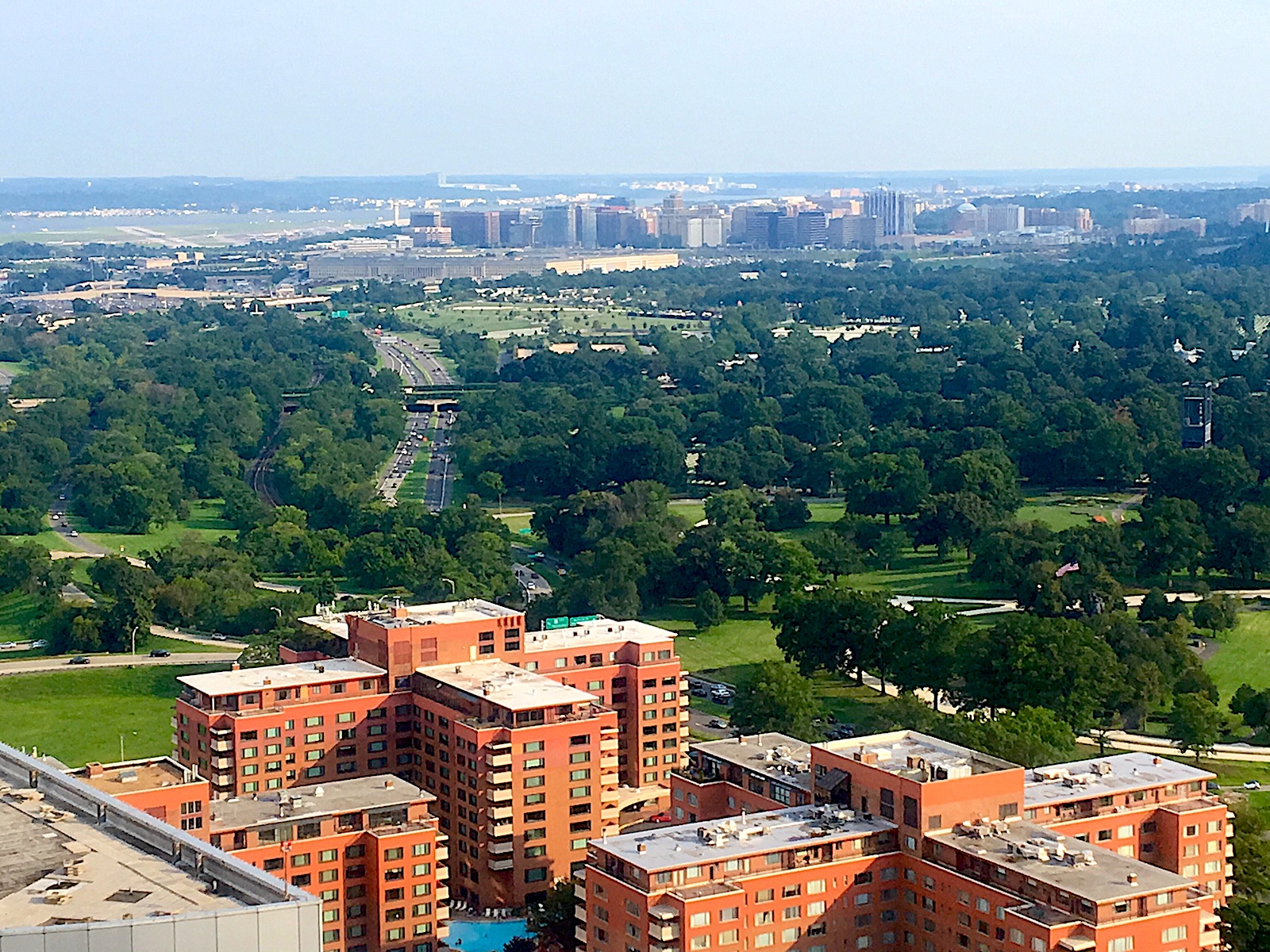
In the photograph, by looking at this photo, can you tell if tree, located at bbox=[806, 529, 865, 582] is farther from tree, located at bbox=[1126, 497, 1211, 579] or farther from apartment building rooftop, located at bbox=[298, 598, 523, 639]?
apartment building rooftop, located at bbox=[298, 598, 523, 639]

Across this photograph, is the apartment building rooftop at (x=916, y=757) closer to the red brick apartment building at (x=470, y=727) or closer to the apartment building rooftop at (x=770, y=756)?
the apartment building rooftop at (x=770, y=756)

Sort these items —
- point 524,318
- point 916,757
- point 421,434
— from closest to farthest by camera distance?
point 916,757, point 421,434, point 524,318

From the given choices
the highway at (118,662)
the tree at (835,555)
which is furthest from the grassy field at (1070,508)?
the highway at (118,662)

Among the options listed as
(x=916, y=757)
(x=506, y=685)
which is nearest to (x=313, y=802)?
(x=506, y=685)

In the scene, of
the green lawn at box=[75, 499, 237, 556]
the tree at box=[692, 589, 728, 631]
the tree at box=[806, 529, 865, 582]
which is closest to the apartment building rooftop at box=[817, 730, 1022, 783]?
the tree at box=[692, 589, 728, 631]


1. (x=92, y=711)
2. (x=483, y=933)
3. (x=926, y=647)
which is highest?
(x=926, y=647)

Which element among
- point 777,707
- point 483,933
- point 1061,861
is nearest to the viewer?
point 1061,861

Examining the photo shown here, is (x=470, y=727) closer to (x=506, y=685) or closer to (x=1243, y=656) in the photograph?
(x=506, y=685)
